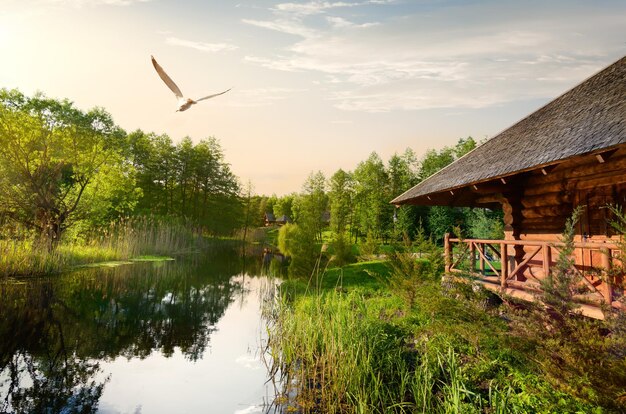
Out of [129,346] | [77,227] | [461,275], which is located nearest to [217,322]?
[129,346]

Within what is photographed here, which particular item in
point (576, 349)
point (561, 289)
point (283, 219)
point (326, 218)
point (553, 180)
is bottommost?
point (576, 349)

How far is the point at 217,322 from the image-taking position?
1079 centimetres

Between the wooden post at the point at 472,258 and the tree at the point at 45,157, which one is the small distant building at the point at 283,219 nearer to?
the tree at the point at 45,157

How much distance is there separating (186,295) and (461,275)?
10.7 metres

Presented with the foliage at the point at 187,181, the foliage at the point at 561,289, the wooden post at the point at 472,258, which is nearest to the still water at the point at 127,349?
the foliage at the point at 561,289

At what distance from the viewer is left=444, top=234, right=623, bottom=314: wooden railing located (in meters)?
5.42

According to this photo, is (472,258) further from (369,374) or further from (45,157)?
(45,157)

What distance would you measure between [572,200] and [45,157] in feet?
74.6

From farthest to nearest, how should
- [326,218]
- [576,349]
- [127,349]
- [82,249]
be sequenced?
[326,218]
[82,249]
[127,349]
[576,349]

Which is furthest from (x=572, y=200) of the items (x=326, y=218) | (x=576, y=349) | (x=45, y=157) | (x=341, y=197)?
(x=326, y=218)

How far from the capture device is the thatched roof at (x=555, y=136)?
21.3 ft

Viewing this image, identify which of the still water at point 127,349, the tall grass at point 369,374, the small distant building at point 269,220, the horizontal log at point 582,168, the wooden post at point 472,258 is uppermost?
the horizontal log at point 582,168

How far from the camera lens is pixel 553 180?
356 inches

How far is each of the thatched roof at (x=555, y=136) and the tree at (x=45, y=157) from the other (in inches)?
681
